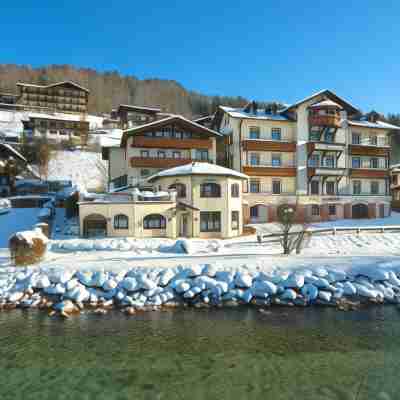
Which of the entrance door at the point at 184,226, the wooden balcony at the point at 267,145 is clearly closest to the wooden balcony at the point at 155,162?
the wooden balcony at the point at 267,145

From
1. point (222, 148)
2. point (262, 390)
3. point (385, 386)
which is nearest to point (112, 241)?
point (262, 390)

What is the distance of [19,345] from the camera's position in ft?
32.6

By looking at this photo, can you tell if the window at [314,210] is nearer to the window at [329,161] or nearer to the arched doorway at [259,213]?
the window at [329,161]

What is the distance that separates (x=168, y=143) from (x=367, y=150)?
80.3 ft

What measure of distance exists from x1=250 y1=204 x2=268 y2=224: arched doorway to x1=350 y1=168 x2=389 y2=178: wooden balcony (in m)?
12.1

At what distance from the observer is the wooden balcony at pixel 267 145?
3419cm

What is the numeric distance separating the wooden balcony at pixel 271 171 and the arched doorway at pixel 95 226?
16.7 meters

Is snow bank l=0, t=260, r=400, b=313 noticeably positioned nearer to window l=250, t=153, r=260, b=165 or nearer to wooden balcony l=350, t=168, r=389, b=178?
window l=250, t=153, r=260, b=165

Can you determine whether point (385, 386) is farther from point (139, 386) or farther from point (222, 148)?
point (222, 148)

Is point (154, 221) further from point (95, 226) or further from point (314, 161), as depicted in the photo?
point (314, 161)

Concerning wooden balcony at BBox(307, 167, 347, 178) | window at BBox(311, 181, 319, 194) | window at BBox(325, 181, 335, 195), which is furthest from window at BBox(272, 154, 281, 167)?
window at BBox(325, 181, 335, 195)

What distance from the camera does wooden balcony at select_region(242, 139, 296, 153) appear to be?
34.2 metres

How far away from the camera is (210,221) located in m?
27.2

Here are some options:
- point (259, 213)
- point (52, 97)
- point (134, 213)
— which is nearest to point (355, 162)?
point (259, 213)
